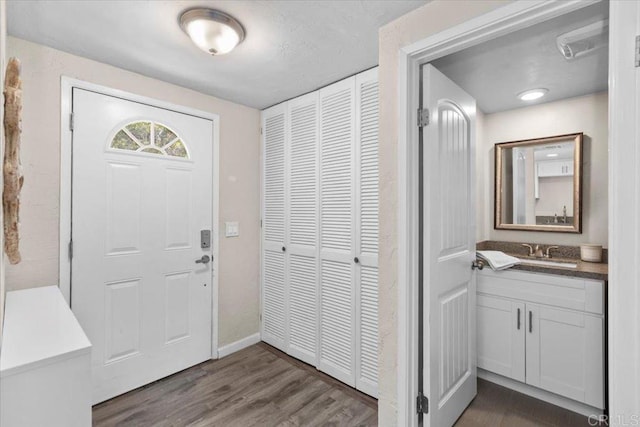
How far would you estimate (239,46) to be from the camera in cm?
180

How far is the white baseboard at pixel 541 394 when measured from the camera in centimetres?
193

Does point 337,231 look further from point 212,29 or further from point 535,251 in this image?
point 535,251

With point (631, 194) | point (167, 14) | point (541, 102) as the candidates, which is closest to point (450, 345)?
point (631, 194)

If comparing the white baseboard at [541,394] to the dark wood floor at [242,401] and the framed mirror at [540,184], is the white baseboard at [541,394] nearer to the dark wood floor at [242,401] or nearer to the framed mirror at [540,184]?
the dark wood floor at [242,401]

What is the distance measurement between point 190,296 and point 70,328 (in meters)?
1.33

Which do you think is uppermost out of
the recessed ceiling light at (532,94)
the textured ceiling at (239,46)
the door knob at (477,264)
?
the textured ceiling at (239,46)

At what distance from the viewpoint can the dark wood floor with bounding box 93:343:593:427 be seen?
187 centimetres

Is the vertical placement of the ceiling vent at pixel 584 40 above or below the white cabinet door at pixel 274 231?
above

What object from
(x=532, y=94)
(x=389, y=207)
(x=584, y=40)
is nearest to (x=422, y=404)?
(x=389, y=207)

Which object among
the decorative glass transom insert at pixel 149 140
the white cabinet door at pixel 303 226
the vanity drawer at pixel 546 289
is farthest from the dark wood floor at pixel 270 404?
the decorative glass transom insert at pixel 149 140

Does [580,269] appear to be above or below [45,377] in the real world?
above

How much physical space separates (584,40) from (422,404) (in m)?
2.04

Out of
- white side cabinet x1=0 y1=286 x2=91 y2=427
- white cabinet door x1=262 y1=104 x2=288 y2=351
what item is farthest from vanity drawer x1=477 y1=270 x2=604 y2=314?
white side cabinet x1=0 y1=286 x2=91 y2=427

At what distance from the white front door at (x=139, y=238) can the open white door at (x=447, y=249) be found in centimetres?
182
